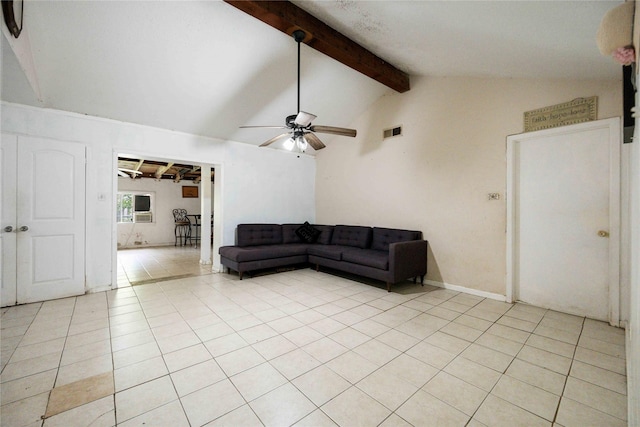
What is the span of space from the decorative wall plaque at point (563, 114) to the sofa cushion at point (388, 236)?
210 centimetres

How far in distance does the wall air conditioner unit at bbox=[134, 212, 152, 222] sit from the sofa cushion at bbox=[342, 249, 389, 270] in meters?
7.99

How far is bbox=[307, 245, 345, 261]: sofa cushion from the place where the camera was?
4.62 metres

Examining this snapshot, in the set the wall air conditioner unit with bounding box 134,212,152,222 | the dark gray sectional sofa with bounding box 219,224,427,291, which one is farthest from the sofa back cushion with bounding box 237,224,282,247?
the wall air conditioner unit with bounding box 134,212,152,222

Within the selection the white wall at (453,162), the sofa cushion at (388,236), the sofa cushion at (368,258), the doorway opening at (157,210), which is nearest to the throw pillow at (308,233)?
the white wall at (453,162)

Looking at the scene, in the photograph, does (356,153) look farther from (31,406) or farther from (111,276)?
(31,406)

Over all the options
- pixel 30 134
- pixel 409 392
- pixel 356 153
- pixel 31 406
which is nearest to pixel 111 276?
pixel 30 134

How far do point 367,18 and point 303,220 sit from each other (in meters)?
4.34

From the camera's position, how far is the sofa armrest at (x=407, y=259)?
3779mm

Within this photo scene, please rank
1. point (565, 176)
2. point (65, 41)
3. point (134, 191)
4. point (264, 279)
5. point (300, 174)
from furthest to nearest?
1. point (134, 191)
2. point (300, 174)
3. point (264, 279)
4. point (565, 176)
5. point (65, 41)

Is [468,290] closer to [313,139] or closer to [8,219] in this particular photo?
[313,139]

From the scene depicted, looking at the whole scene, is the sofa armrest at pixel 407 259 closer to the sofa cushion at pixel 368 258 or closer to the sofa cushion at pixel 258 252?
the sofa cushion at pixel 368 258

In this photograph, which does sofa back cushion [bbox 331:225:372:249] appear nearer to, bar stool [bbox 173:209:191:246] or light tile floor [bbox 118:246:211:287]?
light tile floor [bbox 118:246:211:287]

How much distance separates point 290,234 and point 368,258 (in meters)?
2.19

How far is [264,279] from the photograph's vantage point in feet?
15.1
